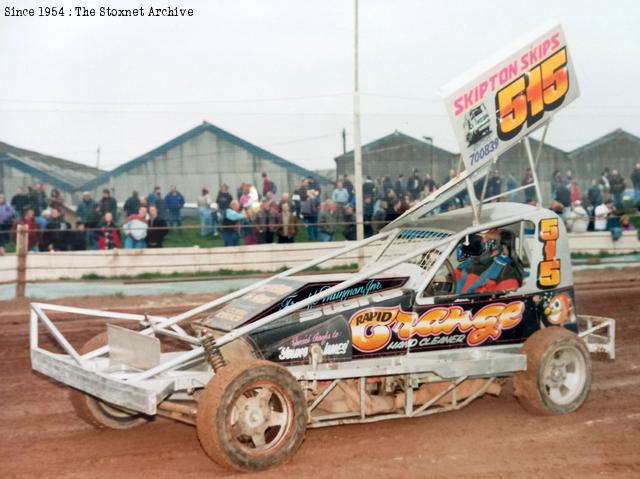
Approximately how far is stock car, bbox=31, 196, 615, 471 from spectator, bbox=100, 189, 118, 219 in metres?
8.03

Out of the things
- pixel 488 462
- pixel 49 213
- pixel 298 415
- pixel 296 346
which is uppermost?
pixel 49 213

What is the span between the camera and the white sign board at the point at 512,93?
671 centimetres

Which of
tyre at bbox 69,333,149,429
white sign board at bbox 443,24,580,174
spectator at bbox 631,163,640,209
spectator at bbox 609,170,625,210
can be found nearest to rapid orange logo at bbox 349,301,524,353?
white sign board at bbox 443,24,580,174

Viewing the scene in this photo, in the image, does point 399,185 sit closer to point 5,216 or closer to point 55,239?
point 55,239

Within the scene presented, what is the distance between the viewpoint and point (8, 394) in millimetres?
7473

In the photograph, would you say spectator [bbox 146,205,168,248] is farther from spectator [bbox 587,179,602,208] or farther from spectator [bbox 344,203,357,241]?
spectator [bbox 587,179,602,208]

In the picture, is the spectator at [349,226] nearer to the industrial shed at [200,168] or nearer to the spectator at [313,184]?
the spectator at [313,184]

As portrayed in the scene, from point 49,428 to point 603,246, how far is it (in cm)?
1204

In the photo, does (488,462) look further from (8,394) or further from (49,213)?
(49,213)

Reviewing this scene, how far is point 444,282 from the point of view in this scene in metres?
6.93

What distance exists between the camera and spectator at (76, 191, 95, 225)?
46.9 feet

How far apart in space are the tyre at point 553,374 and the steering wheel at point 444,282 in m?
0.74

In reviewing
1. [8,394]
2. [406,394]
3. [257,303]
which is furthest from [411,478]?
[8,394]

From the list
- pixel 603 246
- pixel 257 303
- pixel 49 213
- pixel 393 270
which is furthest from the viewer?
pixel 603 246
